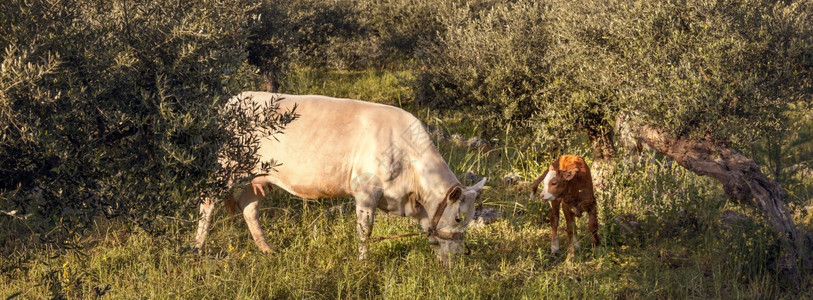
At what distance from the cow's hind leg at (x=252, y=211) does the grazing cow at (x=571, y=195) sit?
391cm

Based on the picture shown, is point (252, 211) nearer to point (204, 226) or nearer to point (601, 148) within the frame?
point (204, 226)

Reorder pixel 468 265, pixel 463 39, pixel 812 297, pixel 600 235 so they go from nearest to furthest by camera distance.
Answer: pixel 812 297 < pixel 468 265 < pixel 600 235 < pixel 463 39

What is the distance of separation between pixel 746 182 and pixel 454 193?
365 cm

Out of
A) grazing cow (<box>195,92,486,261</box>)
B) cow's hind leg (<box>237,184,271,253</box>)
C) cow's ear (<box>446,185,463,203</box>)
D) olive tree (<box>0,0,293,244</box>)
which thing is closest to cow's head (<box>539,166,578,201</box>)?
grazing cow (<box>195,92,486,261</box>)

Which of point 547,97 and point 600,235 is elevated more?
point 547,97

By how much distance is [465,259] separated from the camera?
9.26 m

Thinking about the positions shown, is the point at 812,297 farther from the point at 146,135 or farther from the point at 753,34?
the point at 146,135

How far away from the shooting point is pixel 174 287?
778 centimetres

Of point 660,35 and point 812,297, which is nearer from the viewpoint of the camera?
point 812,297

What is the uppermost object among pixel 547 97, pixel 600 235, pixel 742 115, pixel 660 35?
pixel 660 35

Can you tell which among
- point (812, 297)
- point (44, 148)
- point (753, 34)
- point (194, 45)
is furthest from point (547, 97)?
point (44, 148)

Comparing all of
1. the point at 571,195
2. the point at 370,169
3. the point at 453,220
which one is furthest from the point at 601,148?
the point at 370,169

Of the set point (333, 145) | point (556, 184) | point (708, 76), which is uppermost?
point (708, 76)

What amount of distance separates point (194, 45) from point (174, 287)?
143 inches
